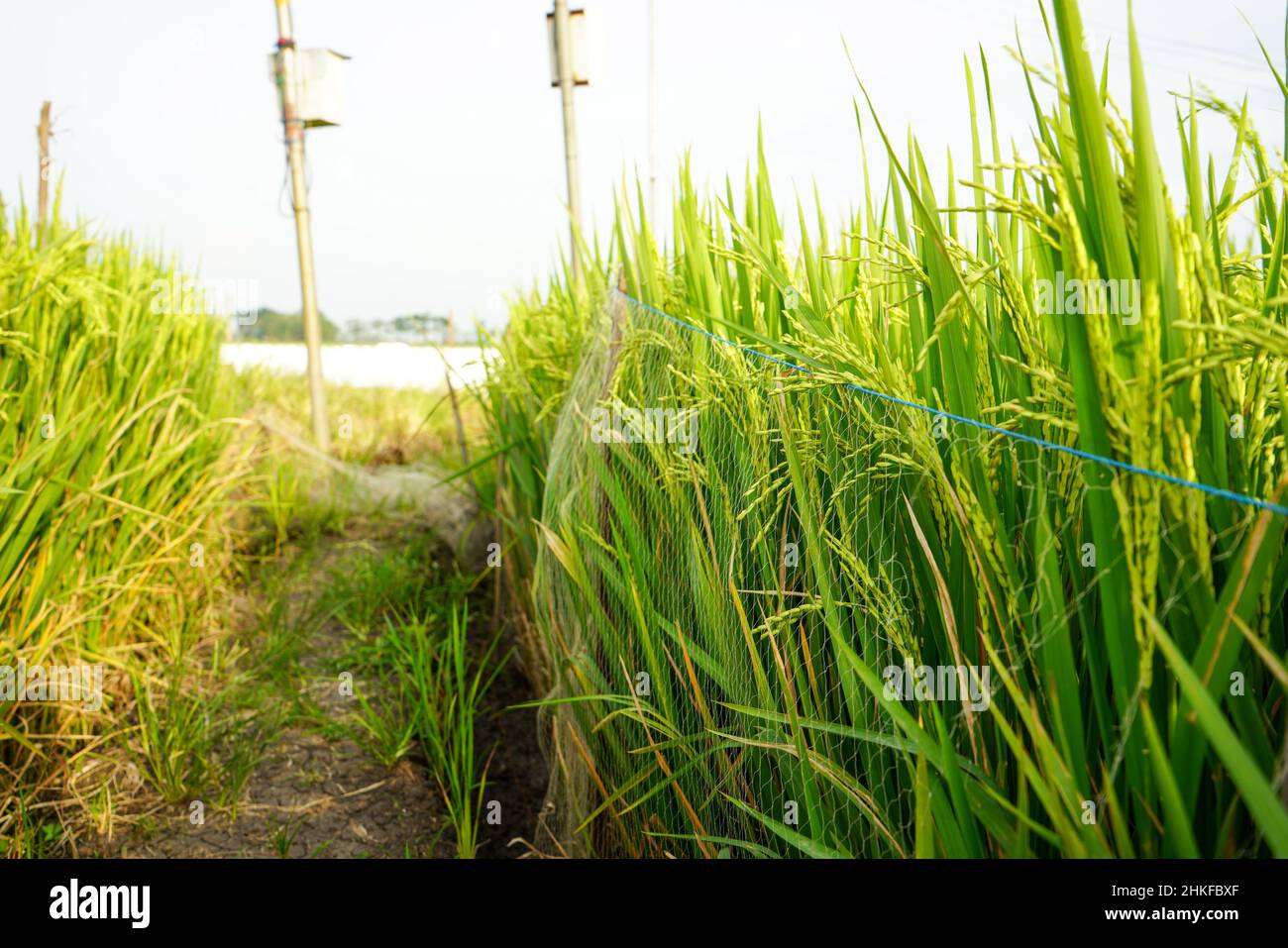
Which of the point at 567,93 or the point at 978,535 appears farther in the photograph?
the point at 567,93

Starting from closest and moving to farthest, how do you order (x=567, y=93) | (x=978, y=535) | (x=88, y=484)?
1. (x=978, y=535)
2. (x=88, y=484)
3. (x=567, y=93)

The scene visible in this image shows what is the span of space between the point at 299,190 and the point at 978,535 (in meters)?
7.29

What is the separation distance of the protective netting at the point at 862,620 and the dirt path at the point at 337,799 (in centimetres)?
108

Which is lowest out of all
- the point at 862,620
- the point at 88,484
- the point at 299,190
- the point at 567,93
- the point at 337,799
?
the point at 337,799

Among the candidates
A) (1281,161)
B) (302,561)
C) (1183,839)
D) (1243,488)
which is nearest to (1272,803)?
(1183,839)

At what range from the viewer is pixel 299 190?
23.4ft

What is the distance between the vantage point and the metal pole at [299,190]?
278 inches

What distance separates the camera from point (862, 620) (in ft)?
4.40

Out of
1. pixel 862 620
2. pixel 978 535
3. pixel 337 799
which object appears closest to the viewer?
pixel 978 535

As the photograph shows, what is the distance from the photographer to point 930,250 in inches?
53.7

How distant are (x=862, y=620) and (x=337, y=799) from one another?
271 cm

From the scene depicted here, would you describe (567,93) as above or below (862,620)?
above

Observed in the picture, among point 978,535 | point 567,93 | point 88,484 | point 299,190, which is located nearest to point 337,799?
point 88,484

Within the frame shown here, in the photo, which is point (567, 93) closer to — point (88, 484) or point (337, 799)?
point (88, 484)
